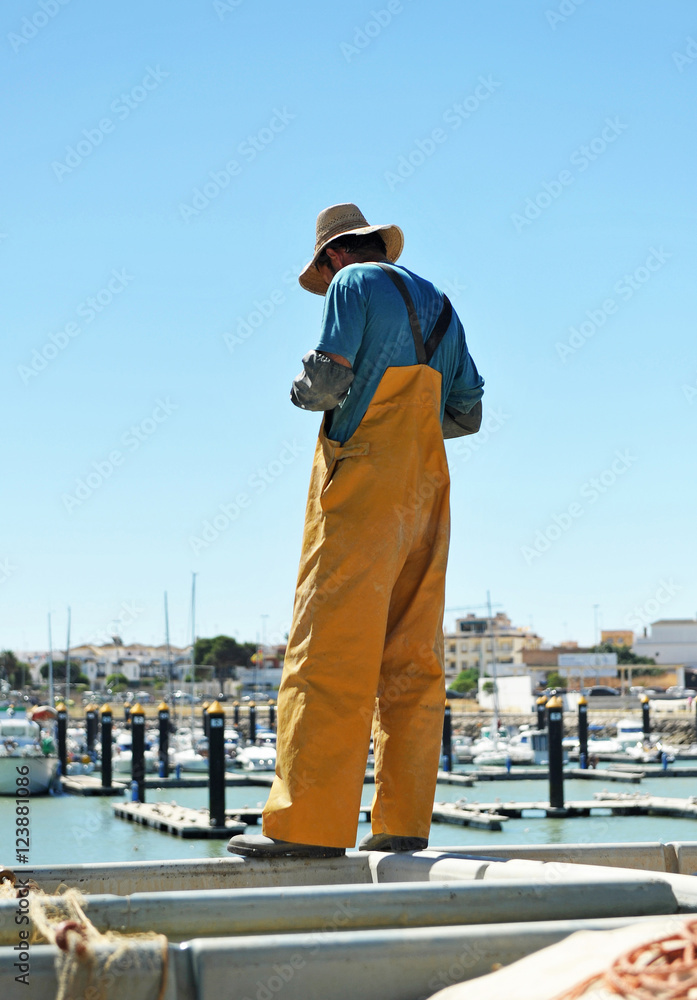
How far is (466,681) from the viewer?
99562 millimetres

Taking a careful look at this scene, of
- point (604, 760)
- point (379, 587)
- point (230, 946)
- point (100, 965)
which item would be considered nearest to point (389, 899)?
point (230, 946)

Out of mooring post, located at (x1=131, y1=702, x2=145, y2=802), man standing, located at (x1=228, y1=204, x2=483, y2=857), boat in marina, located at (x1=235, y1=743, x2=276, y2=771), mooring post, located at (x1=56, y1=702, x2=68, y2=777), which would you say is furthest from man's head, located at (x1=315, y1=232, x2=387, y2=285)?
boat in marina, located at (x1=235, y1=743, x2=276, y2=771)

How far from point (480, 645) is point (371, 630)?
371ft

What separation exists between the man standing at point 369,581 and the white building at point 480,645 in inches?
4203

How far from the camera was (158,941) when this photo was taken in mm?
1444

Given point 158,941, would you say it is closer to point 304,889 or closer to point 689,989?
point 304,889

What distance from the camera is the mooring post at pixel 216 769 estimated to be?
51.8ft

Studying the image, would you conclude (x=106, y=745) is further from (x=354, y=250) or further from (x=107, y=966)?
(x=107, y=966)

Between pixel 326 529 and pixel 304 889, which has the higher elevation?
pixel 326 529

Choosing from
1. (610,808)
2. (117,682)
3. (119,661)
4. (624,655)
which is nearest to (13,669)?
(117,682)

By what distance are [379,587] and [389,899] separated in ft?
3.19

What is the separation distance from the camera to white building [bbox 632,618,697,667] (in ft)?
361

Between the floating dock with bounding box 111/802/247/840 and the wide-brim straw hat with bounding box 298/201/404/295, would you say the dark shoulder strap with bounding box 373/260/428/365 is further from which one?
the floating dock with bounding box 111/802/247/840

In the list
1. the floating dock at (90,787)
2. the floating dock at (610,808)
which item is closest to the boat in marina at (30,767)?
the floating dock at (90,787)
